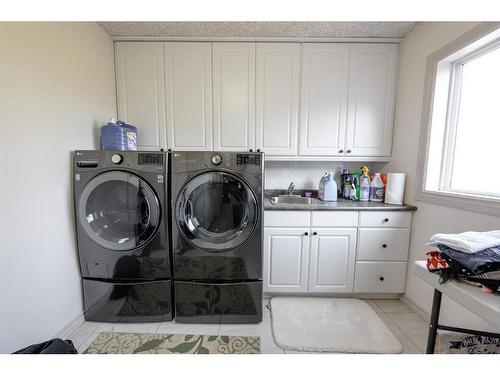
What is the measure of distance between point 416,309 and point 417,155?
4.08 ft

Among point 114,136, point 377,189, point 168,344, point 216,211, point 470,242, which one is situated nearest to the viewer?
point 470,242

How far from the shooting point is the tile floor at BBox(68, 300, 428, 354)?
4.22 ft

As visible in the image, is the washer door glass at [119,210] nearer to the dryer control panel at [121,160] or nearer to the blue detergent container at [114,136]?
the dryer control panel at [121,160]

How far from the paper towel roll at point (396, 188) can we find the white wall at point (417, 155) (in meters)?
0.05

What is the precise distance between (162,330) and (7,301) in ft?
2.81

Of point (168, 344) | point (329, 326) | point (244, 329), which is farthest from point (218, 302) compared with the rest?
point (329, 326)

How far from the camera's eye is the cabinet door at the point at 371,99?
5.82 ft

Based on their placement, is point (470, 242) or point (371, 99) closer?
point (470, 242)

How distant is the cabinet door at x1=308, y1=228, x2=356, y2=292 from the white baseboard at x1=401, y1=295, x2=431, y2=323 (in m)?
0.47

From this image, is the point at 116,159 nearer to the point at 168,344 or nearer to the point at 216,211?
the point at 216,211

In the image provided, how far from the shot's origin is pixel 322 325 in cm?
142

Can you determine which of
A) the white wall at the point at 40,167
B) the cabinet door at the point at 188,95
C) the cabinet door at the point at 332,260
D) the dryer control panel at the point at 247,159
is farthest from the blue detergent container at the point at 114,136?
the cabinet door at the point at 332,260

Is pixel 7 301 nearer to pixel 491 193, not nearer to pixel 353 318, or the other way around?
pixel 353 318

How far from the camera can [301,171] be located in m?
2.16
